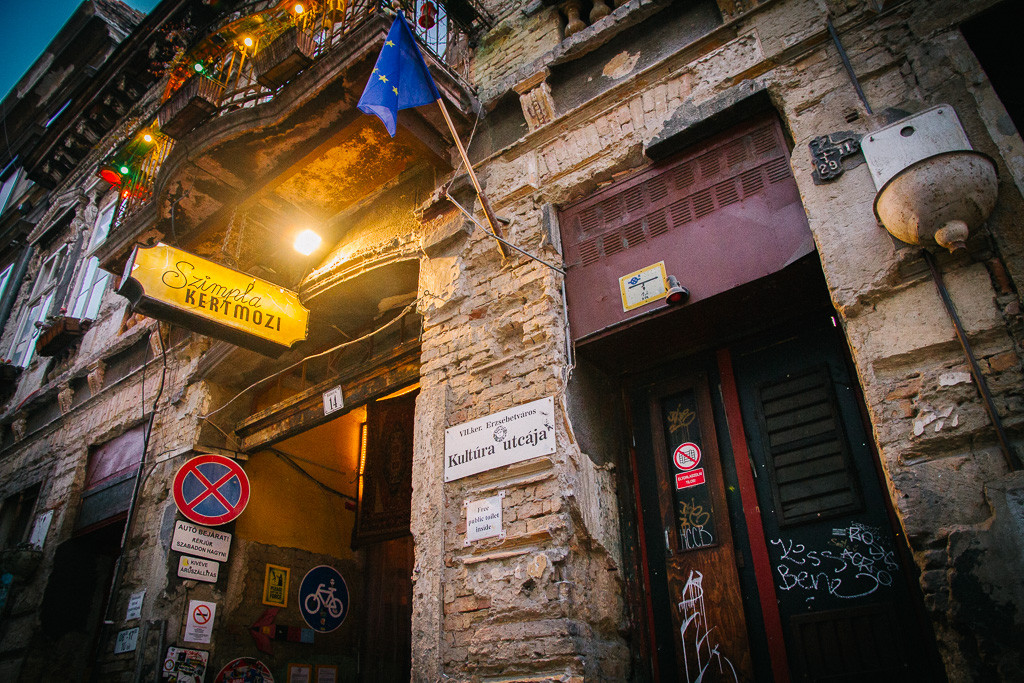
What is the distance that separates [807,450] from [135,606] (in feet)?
21.1

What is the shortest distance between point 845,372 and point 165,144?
27.9 ft

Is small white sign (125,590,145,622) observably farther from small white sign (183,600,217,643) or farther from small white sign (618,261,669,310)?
small white sign (618,261,669,310)

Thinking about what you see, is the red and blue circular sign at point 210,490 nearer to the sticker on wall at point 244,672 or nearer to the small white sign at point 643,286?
the sticker on wall at point 244,672

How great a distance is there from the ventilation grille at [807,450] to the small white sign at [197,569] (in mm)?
5439

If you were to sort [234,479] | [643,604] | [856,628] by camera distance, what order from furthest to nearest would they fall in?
[234,479]
[643,604]
[856,628]

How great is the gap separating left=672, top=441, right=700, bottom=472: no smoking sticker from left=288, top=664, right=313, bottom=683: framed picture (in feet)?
15.4

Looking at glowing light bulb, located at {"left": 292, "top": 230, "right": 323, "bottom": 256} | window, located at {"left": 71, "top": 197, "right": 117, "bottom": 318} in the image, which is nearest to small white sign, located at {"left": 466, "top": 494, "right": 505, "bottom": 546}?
glowing light bulb, located at {"left": 292, "top": 230, "right": 323, "bottom": 256}

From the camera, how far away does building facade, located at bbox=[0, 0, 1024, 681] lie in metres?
2.79

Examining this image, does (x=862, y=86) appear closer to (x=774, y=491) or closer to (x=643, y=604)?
(x=774, y=491)

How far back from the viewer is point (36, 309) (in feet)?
40.0

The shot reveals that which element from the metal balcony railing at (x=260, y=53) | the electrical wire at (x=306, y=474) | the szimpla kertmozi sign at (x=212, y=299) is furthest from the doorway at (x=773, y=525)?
the electrical wire at (x=306, y=474)

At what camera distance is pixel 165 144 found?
26.1 feet

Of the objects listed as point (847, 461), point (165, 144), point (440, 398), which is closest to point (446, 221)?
point (440, 398)

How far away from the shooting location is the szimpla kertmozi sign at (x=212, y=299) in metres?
5.34
